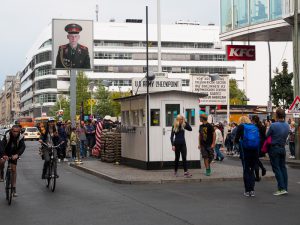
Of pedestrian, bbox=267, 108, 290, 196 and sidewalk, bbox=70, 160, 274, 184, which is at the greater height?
pedestrian, bbox=267, 108, 290, 196

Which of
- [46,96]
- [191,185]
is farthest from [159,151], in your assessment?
[46,96]

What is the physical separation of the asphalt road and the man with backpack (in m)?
0.34

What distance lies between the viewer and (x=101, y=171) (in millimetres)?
17703

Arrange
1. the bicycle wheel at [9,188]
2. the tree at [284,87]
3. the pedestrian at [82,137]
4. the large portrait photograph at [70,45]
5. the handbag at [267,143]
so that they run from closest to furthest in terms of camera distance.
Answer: the bicycle wheel at [9,188] → the handbag at [267,143] → the pedestrian at [82,137] → the large portrait photograph at [70,45] → the tree at [284,87]

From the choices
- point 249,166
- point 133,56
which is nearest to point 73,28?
point 249,166

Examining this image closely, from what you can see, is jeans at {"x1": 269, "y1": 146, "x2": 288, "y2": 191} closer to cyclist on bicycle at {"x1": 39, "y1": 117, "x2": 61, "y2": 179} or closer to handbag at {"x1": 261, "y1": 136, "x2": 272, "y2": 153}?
handbag at {"x1": 261, "y1": 136, "x2": 272, "y2": 153}

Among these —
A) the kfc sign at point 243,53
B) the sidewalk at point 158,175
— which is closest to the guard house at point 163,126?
the sidewalk at point 158,175

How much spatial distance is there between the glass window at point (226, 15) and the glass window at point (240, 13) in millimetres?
408

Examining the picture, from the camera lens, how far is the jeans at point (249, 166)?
38.4ft

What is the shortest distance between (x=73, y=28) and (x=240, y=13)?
8.71 metres

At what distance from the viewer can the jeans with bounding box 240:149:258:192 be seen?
38.4ft

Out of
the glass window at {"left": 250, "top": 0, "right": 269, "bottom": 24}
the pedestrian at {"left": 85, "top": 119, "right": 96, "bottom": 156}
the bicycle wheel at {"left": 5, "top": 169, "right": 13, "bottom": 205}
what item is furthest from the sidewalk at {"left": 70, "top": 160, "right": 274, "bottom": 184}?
the glass window at {"left": 250, "top": 0, "right": 269, "bottom": 24}

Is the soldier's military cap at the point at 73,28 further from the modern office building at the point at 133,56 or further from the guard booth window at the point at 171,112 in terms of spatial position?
the modern office building at the point at 133,56

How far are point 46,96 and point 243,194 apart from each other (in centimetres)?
9844
